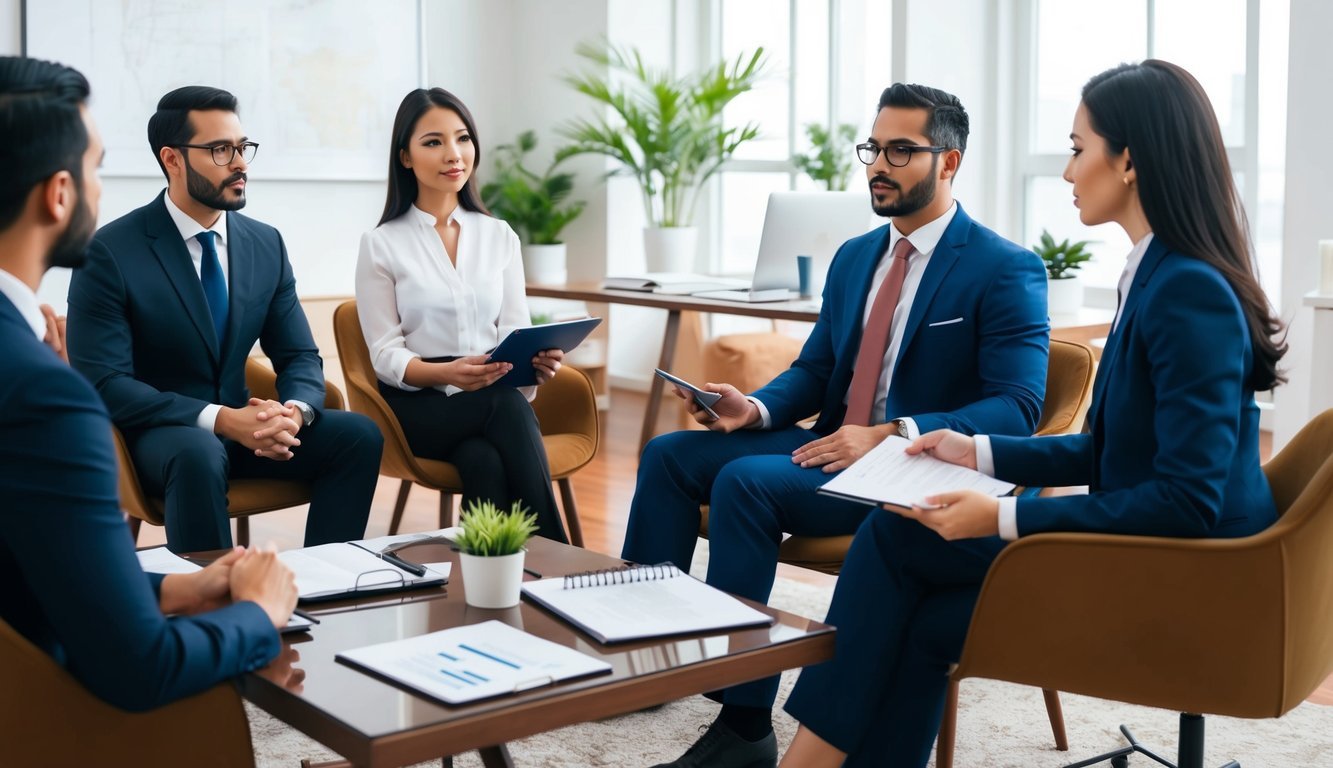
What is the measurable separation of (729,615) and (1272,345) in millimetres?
858

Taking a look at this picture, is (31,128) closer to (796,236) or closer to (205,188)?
(205,188)

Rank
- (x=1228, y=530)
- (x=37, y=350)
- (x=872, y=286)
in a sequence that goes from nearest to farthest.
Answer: (x=37, y=350), (x=1228, y=530), (x=872, y=286)

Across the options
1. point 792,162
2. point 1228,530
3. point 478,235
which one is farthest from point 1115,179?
point 792,162

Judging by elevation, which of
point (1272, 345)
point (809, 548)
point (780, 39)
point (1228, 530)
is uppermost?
point (780, 39)

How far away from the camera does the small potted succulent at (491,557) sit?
1.87m

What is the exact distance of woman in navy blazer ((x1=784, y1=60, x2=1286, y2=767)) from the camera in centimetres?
186

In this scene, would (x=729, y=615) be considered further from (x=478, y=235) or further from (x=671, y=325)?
(x=671, y=325)

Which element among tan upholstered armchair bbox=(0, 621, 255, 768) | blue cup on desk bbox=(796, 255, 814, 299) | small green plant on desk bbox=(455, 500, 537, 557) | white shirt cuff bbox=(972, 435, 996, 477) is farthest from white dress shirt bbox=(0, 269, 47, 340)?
blue cup on desk bbox=(796, 255, 814, 299)

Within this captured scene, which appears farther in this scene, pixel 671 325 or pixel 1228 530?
pixel 671 325

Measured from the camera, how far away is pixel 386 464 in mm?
3432

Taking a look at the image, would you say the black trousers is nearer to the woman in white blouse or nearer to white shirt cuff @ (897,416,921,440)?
the woman in white blouse

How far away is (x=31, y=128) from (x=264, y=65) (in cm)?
535

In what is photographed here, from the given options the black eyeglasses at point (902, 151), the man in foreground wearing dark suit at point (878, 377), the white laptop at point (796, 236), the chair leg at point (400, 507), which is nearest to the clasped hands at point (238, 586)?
the man in foreground wearing dark suit at point (878, 377)

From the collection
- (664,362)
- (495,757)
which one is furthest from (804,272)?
(495,757)
